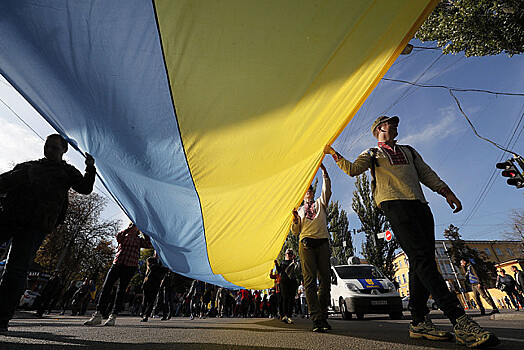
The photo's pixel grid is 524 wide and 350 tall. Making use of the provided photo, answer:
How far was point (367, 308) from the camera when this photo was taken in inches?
264

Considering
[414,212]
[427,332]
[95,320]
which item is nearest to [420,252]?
[414,212]

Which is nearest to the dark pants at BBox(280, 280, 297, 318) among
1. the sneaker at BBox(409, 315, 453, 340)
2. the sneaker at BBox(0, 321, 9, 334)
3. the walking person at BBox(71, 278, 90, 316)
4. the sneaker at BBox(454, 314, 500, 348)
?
the sneaker at BBox(409, 315, 453, 340)

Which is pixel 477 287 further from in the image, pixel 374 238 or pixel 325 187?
pixel 374 238

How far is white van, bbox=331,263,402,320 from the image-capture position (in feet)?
22.1

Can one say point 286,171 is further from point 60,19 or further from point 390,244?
point 390,244

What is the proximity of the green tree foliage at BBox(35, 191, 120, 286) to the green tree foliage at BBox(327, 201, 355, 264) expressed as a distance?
1889 cm

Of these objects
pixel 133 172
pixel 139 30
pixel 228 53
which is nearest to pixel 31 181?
pixel 133 172

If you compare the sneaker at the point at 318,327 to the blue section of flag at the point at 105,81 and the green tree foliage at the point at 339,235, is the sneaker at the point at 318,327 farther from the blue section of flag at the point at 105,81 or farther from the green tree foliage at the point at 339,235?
the green tree foliage at the point at 339,235

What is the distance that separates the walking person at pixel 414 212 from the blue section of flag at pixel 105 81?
5.50 feet

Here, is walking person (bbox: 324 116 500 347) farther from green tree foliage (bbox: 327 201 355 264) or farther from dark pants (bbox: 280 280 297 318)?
green tree foliage (bbox: 327 201 355 264)

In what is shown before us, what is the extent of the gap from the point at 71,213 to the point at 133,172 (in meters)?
25.1

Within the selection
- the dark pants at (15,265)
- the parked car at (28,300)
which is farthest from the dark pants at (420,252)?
the parked car at (28,300)

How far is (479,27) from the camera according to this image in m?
7.35

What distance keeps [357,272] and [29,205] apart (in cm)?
772
